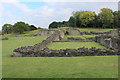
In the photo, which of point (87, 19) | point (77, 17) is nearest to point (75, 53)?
point (87, 19)

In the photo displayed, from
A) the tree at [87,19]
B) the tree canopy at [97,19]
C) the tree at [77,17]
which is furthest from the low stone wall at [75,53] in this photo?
the tree at [77,17]

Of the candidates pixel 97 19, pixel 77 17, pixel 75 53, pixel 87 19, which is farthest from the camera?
pixel 77 17

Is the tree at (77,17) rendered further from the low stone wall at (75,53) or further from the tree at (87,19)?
the low stone wall at (75,53)

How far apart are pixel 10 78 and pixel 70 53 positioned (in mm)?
7105

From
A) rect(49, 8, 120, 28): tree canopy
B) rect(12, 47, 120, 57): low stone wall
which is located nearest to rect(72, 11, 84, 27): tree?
rect(49, 8, 120, 28): tree canopy

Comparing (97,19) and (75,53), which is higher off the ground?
(97,19)

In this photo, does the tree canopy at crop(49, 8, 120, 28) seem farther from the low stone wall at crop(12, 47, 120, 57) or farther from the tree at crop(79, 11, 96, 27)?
the low stone wall at crop(12, 47, 120, 57)

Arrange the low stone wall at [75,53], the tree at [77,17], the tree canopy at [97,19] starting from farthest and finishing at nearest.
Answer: the tree at [77,17]
the tree canopy at [97,19]
the low stone wall at [75,53]

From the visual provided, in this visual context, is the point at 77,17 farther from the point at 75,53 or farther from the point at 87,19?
the point at 75,53

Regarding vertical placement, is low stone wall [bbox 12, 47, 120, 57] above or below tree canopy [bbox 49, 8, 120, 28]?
below

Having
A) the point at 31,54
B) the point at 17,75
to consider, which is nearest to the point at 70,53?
the point at 31,54

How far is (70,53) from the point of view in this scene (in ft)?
42.9

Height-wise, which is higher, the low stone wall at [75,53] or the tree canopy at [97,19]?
the tree canopy at [97,19]

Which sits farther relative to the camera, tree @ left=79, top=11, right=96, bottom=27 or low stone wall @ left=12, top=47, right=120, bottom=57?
tree @ left=79, top=11, right=96, bottom=27
